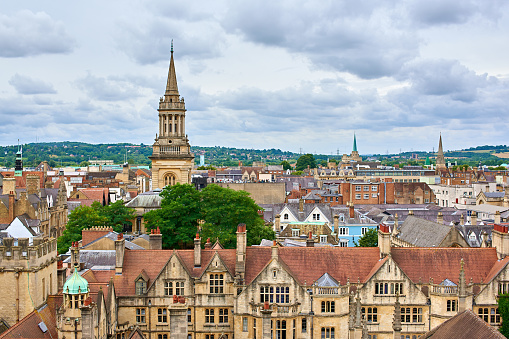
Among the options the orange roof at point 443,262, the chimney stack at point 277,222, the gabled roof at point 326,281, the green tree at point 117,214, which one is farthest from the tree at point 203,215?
the orange roof at point 443,262

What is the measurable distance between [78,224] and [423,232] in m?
41.6

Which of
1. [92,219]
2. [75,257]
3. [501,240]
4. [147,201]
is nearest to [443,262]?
[501,240]

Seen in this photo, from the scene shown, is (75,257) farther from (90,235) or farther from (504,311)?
(504,311)

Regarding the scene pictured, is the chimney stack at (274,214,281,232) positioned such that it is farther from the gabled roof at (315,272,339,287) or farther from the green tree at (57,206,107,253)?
the gabled roof at (315,272,339,287)

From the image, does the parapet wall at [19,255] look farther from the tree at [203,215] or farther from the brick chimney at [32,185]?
the brick chimney at [32,185]

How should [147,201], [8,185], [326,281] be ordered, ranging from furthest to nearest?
[147,201] < [8,185] < [326,281]

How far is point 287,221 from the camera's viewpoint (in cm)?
9825

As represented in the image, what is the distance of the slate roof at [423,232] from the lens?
6381 centimetres

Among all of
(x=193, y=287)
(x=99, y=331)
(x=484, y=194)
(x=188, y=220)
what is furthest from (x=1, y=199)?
(x=484, y=194)

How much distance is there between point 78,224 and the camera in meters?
76.8

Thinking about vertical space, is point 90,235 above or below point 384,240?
below

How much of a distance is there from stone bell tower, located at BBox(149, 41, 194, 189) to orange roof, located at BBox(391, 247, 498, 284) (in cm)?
6417

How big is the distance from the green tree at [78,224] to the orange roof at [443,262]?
128 ft

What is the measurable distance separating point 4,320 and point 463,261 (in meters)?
33.9
